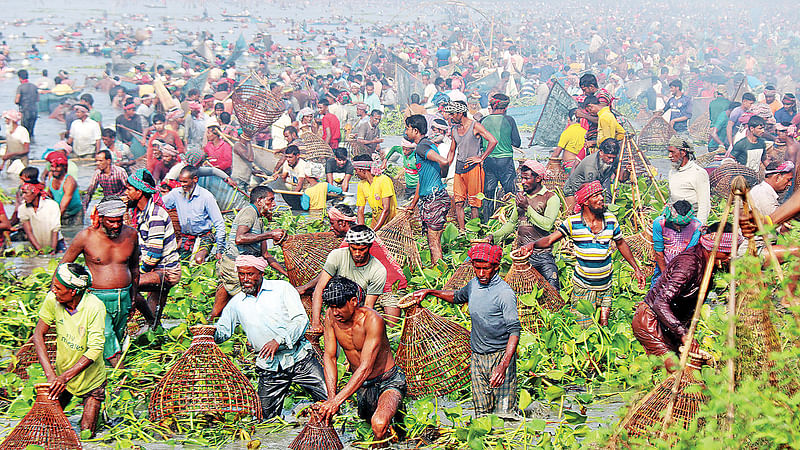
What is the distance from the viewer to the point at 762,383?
143 inches

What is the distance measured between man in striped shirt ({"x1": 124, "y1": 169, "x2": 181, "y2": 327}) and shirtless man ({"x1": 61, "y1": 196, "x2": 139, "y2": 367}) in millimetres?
842

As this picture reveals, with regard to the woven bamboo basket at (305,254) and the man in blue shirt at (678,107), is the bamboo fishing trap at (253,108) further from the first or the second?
the man in blue shirt at (678,107)

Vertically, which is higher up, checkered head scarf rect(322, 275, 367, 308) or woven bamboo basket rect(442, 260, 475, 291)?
checkered head scarf rect(322, 275, 367, 308)

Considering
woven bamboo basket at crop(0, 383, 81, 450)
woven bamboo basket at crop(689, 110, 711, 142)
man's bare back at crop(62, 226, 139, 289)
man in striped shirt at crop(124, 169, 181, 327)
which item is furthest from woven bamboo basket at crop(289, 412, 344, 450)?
woven bamboo basket at crop(689, 110, 711, 142)

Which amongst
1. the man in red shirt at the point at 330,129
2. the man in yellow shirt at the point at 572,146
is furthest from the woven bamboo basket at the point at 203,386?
the man in red shirt at the point at 330,129

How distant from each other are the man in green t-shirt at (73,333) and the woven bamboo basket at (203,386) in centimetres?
53

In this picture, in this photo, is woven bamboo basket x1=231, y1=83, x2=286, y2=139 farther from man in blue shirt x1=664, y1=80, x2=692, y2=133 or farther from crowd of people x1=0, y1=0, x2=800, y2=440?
man in blue shirt x1=664, y1=80, x2=692, y2=133

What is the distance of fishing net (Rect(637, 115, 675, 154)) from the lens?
698 inches

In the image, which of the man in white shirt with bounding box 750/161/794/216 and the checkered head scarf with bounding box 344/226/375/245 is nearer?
the checkered head scarf with bounding box 344/226/375/245

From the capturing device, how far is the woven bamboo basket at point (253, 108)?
15.7 metres

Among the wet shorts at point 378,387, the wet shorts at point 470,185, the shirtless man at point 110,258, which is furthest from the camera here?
the wet shorts at point 470,185

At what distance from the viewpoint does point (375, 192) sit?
29.9 feet

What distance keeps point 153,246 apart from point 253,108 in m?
8.33

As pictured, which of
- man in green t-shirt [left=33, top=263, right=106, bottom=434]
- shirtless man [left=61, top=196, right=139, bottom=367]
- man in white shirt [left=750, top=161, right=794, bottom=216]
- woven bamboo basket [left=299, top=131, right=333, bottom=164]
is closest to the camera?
man in green t-shirt [left=33, top=263, right=106, bottom=434]
